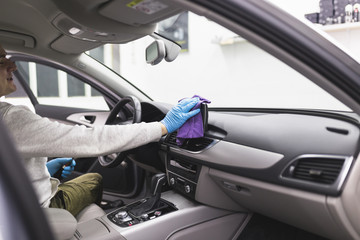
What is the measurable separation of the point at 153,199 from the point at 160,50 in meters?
0.77

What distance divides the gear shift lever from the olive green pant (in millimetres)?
290

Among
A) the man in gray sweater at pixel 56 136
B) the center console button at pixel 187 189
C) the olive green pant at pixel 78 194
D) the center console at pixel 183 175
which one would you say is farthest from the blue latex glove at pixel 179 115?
the olive green pant at pixel 78 194

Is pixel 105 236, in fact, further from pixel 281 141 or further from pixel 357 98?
pixel 357 98

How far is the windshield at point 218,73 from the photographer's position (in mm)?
3898

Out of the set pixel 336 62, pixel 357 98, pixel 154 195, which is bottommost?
pixel 154 195

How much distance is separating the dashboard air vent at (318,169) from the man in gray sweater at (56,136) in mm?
491

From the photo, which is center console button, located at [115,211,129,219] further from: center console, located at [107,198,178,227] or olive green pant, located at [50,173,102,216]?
olive green pant, located at [50,173,102,216]

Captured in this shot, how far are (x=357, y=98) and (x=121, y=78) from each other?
1748 mm

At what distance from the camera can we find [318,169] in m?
1.13

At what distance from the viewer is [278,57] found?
0.88 m

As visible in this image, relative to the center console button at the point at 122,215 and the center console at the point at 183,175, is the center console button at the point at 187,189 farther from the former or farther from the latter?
the center console button at the point at 122,215

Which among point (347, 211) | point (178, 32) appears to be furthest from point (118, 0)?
point (178, 32)

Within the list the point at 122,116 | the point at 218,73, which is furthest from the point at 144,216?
the point at 218,73

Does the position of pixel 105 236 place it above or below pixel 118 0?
below
